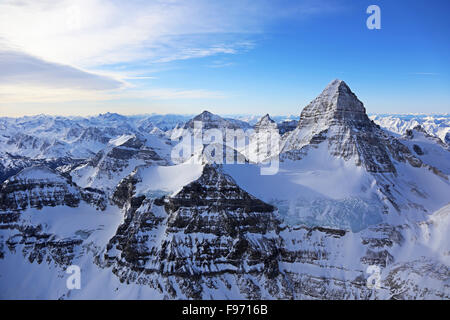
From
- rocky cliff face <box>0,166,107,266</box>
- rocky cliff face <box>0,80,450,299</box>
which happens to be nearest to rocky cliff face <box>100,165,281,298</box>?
rocky cliff face <box>0,80,450,299</box>

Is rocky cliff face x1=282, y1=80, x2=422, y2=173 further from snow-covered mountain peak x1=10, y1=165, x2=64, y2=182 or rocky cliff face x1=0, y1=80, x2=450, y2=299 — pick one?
snow-covered mountain peak x1=10, y1=165, x2=64, y2=182

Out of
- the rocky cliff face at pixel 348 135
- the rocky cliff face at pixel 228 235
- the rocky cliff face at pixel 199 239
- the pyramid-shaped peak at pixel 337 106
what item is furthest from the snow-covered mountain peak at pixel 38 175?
the pyramid-shaped peak at pixel 337 106

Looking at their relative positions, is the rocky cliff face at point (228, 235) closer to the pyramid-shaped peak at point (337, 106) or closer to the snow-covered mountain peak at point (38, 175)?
the snow-covered mountain peak at point (38, 175)

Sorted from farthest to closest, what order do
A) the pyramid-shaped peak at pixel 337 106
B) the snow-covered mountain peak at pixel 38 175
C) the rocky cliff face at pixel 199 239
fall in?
the pyramid-shaped peak at pixel 337 106 < the snow-covered mountain peak at pixel 38 175 < the rocky cliff face at pixel 199 239

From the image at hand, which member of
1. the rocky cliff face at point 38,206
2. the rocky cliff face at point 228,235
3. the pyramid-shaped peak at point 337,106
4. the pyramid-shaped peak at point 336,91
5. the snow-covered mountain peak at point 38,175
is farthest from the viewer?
the pyramid-shaped peak at point 336,91

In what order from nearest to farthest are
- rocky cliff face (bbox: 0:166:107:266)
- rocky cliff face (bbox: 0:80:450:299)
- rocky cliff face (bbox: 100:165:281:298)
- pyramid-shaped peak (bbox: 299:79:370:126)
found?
rocky cliff face (bbox: 0:80:450:299) → rocky cliff face (bbox: 100:165:281:298) → rocky cliff face (bbox: 0:166:107:266) → pyramid-shaped peak (bbox: 299:79:370:126)

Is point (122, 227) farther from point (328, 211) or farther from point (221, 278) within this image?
point (328, 211)

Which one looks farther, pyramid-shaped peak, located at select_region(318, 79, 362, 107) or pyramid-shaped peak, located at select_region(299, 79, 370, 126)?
pyramid-shaped peak, located at select_region(318, 79, 362, 107)

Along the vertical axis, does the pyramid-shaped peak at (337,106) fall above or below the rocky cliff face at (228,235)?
above

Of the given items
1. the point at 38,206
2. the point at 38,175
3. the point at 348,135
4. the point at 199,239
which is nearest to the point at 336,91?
the point at 348,135
